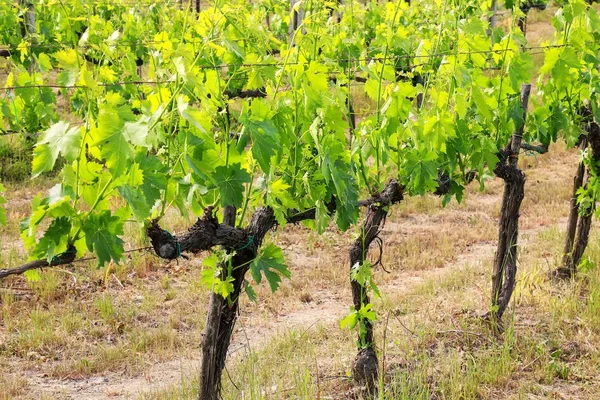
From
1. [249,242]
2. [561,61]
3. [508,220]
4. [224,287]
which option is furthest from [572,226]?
[224,287]

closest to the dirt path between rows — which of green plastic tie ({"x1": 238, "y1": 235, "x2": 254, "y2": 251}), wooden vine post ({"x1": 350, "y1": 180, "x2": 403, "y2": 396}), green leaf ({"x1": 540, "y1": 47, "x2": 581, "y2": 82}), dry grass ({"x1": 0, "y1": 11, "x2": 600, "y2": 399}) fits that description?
dry grass ({"x1": 0, "y1": 11, "x2": 600, "y2": 399})

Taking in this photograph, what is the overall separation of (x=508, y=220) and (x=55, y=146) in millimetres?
3644

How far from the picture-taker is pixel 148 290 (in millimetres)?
6836

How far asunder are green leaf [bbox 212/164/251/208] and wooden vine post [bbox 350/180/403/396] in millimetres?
1362

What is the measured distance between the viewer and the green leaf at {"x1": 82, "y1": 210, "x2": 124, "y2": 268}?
2.89 m

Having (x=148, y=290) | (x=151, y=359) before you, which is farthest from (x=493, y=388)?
(x=148, y=290)

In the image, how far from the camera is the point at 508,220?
5.45 m

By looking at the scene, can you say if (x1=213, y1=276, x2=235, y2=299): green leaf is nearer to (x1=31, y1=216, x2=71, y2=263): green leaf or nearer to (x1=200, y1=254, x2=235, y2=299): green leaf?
(x1=200, y1=254, x2=235, y2=299): green leaf

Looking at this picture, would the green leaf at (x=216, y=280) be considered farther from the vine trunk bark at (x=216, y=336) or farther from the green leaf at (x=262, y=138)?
the green leaf at (x=262, y=138)

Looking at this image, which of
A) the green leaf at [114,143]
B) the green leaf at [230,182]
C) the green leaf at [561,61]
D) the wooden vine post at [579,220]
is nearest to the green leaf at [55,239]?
the green leaf at [114,143]

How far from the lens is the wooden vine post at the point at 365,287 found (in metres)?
4.50

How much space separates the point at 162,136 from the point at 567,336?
135 inches

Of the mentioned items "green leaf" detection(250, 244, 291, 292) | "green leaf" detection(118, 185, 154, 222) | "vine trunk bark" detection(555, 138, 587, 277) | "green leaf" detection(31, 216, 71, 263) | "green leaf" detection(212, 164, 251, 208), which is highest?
"green leaf" detection(118, 185, 154, 222)

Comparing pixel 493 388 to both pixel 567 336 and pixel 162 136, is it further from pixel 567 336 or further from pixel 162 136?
pixel 162 136
